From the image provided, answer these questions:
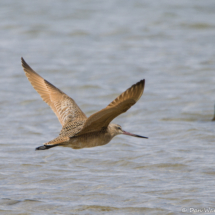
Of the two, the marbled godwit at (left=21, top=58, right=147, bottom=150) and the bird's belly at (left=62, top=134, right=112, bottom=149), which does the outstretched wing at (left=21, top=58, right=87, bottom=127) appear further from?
→ the bird's belly at (left=62, top=134, right=112, bottom=149)

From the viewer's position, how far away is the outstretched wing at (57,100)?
18.9 ft

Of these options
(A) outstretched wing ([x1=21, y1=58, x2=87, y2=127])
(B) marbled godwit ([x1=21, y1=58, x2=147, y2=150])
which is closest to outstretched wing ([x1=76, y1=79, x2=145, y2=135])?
(B) marbled godwit ([x1=21, y1=58, x2=147, y2=150])

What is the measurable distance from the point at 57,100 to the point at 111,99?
8.46ft

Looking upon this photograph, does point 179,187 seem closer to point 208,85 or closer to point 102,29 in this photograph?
point 208,85

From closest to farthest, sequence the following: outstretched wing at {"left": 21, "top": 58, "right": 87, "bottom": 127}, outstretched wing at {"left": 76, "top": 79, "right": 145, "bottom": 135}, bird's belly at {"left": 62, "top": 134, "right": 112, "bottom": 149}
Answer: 1. outstretched wing at {"left": 76, "top": 79, "right": 145, "bottom": 135}
2. bird's belly at {"left": 62, "top": 134, "right": 112, "bottom": 149}
3. outstretched wing at {"left": 21, "top": 58, "right": 87, "bottom": 127}

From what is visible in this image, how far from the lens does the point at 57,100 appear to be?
5.98m

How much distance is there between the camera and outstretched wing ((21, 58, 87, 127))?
5754 millimetres

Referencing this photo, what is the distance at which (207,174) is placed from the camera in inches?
213

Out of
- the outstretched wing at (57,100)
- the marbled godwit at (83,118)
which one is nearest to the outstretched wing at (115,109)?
the marbled godwit at (83,118)

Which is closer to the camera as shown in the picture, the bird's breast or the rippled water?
the rippled water

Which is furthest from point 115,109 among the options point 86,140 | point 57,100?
point 57,100

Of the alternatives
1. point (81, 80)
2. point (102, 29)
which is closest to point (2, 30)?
point (102, 29)

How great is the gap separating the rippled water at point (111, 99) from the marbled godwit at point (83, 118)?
474 mm

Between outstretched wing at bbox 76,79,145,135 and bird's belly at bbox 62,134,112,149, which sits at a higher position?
outstretched wing at bbox 76,79,145,135
